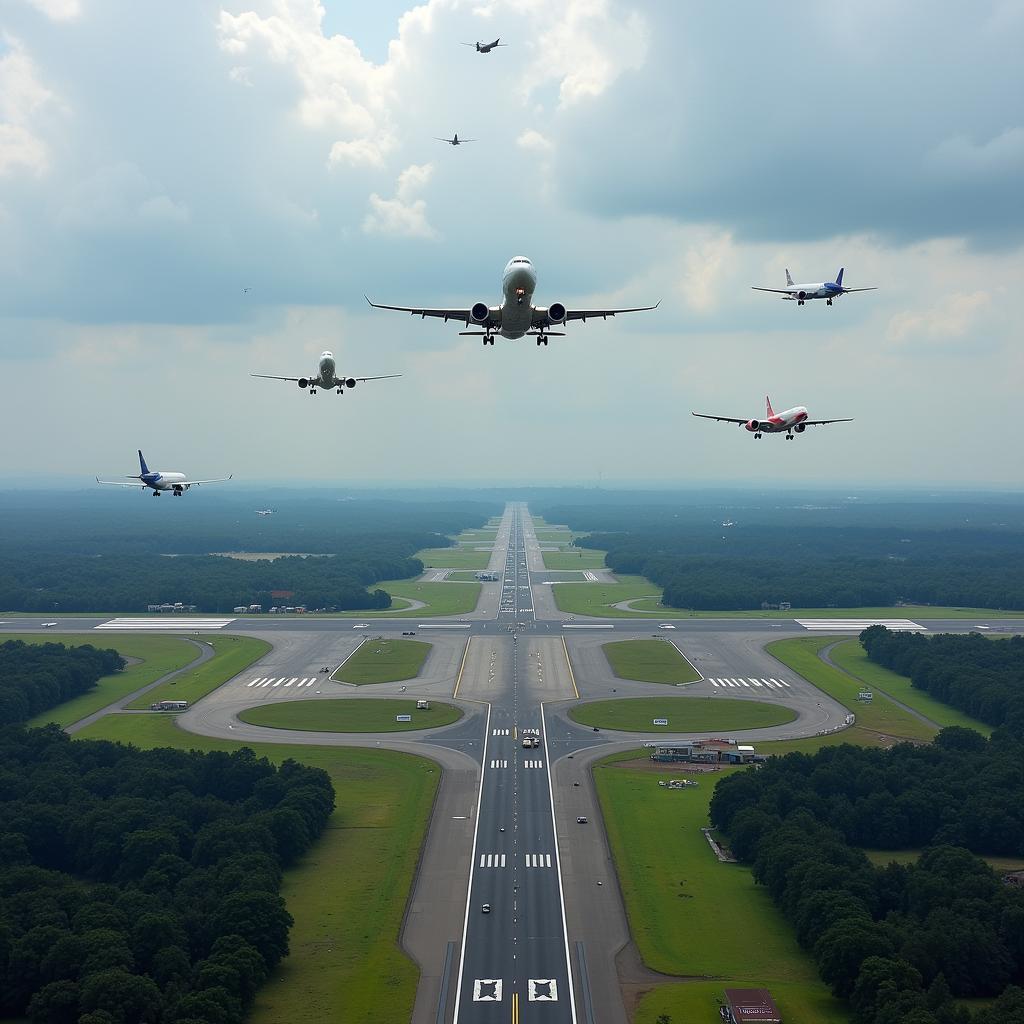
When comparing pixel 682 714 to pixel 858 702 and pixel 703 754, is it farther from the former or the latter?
pixel 858 702

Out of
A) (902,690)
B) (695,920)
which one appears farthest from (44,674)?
(902,690)

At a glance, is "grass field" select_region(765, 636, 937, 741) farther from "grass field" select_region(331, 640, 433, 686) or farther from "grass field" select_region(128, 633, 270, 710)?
"grass field" select_region(128, 633, 270, 710)

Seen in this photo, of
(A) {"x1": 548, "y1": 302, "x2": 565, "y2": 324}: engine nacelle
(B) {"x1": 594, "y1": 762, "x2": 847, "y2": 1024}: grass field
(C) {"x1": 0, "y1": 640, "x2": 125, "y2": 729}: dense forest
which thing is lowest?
(B) {"x1": 594, "y1": 762, "x2": 847, "y2": 1024}: grass field

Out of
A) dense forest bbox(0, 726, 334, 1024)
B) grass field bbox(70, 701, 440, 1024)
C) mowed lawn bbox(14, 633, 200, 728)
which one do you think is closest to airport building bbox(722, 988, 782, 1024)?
grass field bbox(70, 701, 440, 1024)

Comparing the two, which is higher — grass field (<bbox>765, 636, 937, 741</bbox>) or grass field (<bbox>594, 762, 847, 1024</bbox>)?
grass field (<bbox>765, 636, 937, 741</bbox>)

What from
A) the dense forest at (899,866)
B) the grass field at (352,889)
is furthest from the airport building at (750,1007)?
the grass field at (352,889)

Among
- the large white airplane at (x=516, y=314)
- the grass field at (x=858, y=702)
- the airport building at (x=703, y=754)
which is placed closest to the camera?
the large white airplane at (x=516, y=314)

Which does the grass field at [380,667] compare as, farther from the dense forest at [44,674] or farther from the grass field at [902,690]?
the grass field at [902,690]
